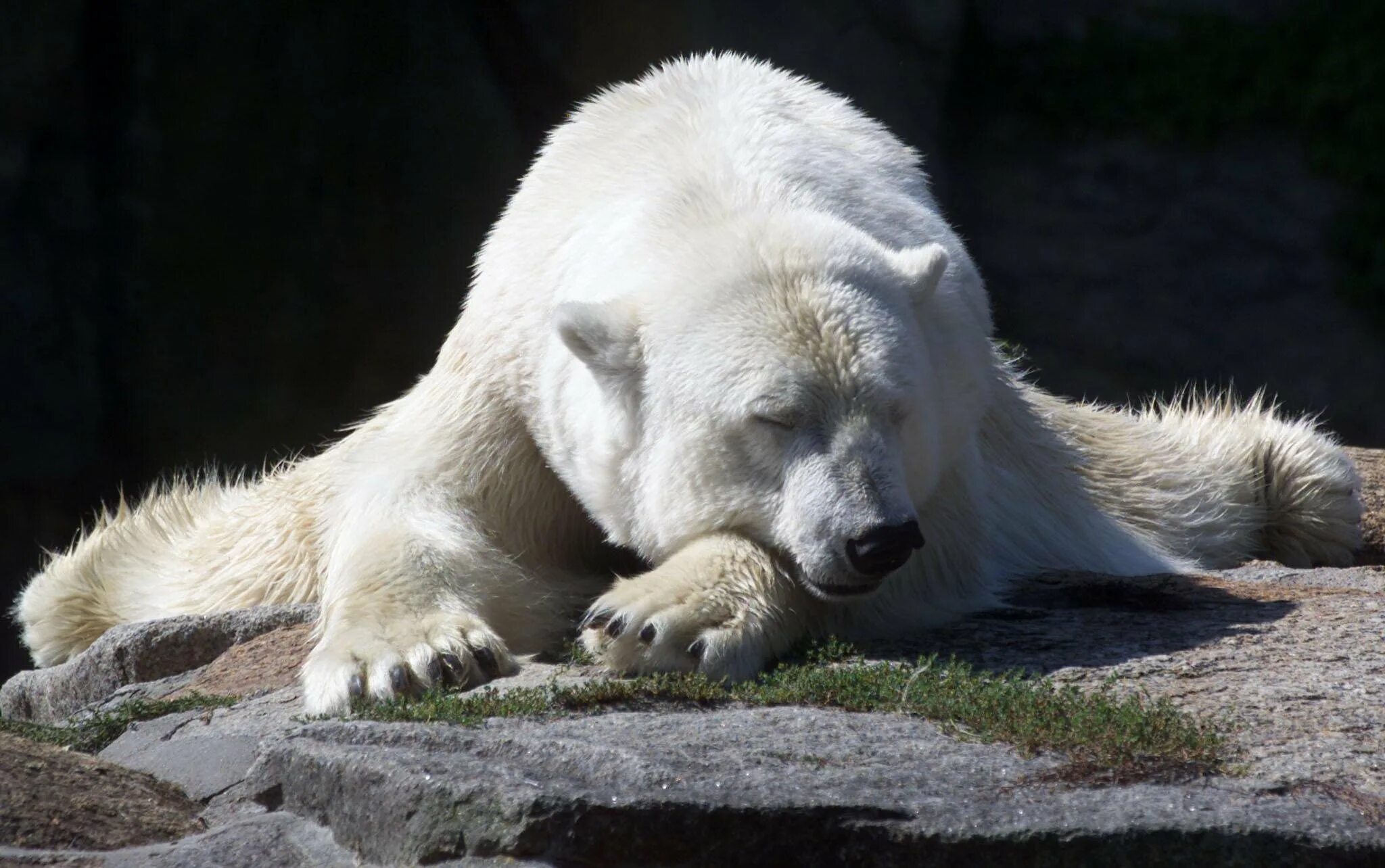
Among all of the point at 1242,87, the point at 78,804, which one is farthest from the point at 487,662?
the point at 1242,87

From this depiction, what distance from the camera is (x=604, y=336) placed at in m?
3.14

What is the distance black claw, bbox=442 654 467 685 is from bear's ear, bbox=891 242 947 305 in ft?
3.85

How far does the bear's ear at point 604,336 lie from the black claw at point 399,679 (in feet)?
2.35

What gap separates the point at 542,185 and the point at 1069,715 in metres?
2.06

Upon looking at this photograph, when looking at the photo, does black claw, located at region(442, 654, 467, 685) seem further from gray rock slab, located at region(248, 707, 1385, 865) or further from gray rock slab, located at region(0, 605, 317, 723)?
gray rock slab, located at region(0, 605, 317, 723)

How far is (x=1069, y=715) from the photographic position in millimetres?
2439

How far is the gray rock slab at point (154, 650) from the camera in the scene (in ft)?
12.5

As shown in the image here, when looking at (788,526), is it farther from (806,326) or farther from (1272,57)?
(1272,57)

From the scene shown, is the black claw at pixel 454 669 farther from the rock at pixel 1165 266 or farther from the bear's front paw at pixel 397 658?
the rock at pixel 1165 266

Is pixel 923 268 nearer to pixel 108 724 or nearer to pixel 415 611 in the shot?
pixel 415 611

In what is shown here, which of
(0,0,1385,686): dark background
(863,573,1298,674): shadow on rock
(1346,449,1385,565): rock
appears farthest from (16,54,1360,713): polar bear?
(0,0,1385,686): dark background

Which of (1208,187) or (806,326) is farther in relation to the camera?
(1208,187)

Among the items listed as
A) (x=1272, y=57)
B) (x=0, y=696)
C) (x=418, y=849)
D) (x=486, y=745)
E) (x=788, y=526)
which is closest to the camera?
(x=418, y=849)

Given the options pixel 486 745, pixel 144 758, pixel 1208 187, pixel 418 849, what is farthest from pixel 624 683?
pixel 1208 187
